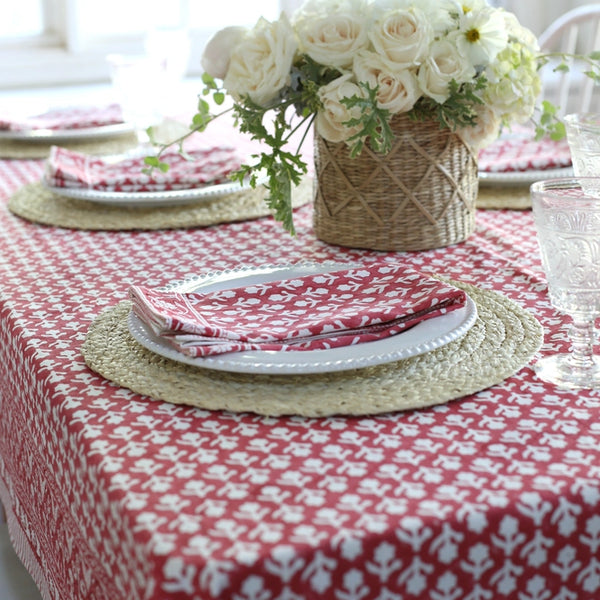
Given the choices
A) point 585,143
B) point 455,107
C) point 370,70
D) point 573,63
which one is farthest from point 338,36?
point 573,63

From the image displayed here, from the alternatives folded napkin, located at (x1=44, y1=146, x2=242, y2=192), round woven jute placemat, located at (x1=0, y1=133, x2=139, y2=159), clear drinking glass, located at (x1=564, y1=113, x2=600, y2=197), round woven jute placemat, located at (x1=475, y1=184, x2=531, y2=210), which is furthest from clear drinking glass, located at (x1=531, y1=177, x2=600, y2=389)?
round woven jute placemat, located at (x1=0, y1=133, x2=139, y2=159)

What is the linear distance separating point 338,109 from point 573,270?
0.38 m

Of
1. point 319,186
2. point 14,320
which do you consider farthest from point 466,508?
point 319,186

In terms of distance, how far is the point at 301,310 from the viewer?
0.88 m

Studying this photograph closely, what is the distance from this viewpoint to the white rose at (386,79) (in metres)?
1.01

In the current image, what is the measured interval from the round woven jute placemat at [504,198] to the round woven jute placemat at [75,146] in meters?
0.70

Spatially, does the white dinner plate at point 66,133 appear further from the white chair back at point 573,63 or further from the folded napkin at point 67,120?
the white chair back at point 573,63

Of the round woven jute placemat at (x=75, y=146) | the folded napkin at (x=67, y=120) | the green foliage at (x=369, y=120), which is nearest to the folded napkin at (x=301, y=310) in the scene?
the green foliage at (x=369, y=120)

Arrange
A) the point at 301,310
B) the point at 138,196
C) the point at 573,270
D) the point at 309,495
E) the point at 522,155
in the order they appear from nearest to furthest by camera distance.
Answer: the point at 309,495 → the point at 573,270 → the point at 301,310 → the point at 138,196 → the point at 522,155

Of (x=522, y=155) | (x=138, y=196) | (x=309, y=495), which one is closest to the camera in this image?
(x=309, y=495)

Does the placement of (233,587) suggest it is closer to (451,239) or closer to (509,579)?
(509,579)

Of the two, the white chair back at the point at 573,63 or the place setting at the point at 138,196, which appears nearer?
the place setting at the point at 138,196

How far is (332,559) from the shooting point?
1.84 ft

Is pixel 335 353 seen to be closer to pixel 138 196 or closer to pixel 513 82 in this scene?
pixel 513 82
